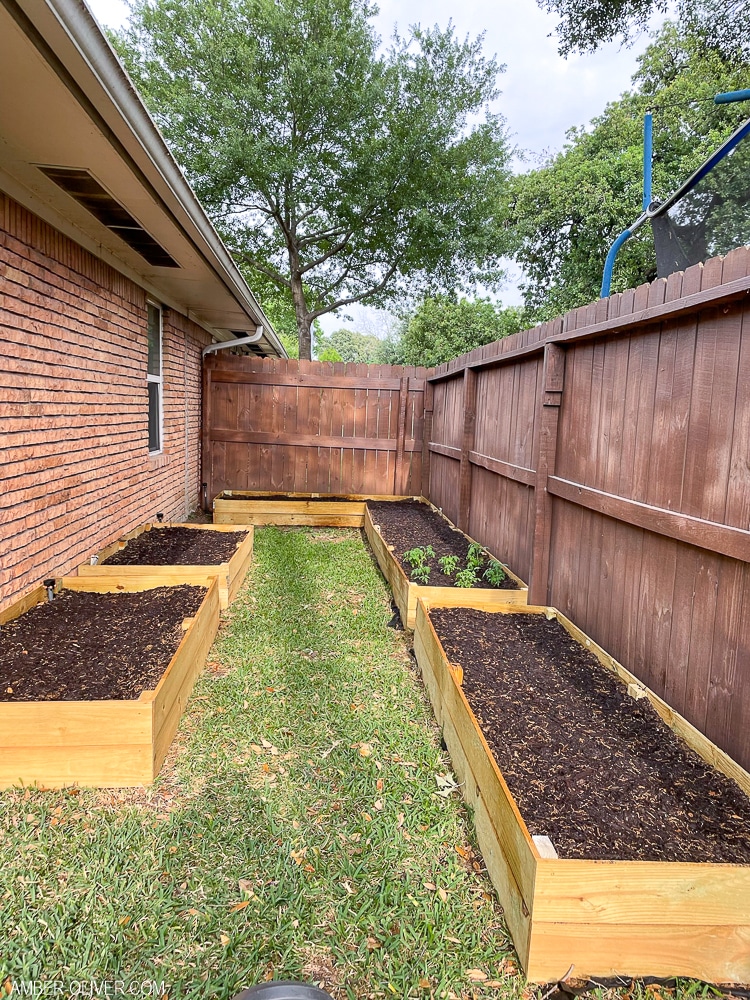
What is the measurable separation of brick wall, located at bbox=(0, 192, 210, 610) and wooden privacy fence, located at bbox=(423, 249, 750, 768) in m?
3.11

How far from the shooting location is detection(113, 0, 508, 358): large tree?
50.5 ft

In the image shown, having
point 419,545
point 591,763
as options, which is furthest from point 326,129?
point 591,763

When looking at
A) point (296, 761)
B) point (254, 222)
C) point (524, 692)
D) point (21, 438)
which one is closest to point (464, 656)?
point (524, 692)

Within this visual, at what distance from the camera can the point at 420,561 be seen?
5.01m

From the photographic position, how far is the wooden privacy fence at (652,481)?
7.35 ft

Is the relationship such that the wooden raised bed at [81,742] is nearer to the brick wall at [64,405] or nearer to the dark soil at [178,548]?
the brick wall at [64,405]

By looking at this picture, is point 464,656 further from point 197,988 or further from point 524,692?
point 197,988

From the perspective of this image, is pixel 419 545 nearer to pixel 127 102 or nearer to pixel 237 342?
pixel 237 342

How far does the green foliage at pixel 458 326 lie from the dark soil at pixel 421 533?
17.7 m

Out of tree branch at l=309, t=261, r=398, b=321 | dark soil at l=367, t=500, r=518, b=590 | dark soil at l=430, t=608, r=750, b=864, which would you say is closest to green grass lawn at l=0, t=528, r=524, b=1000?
dark soil at l=430, t=608, r=750, b=864

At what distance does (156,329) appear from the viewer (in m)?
6.32

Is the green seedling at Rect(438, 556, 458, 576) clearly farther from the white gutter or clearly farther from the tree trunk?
the tree trunk

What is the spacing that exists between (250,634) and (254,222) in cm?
1723

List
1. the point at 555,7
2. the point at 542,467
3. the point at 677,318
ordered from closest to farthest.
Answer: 1. the point at 677,318
2. the point at 542,467
3. the point at 555,7
